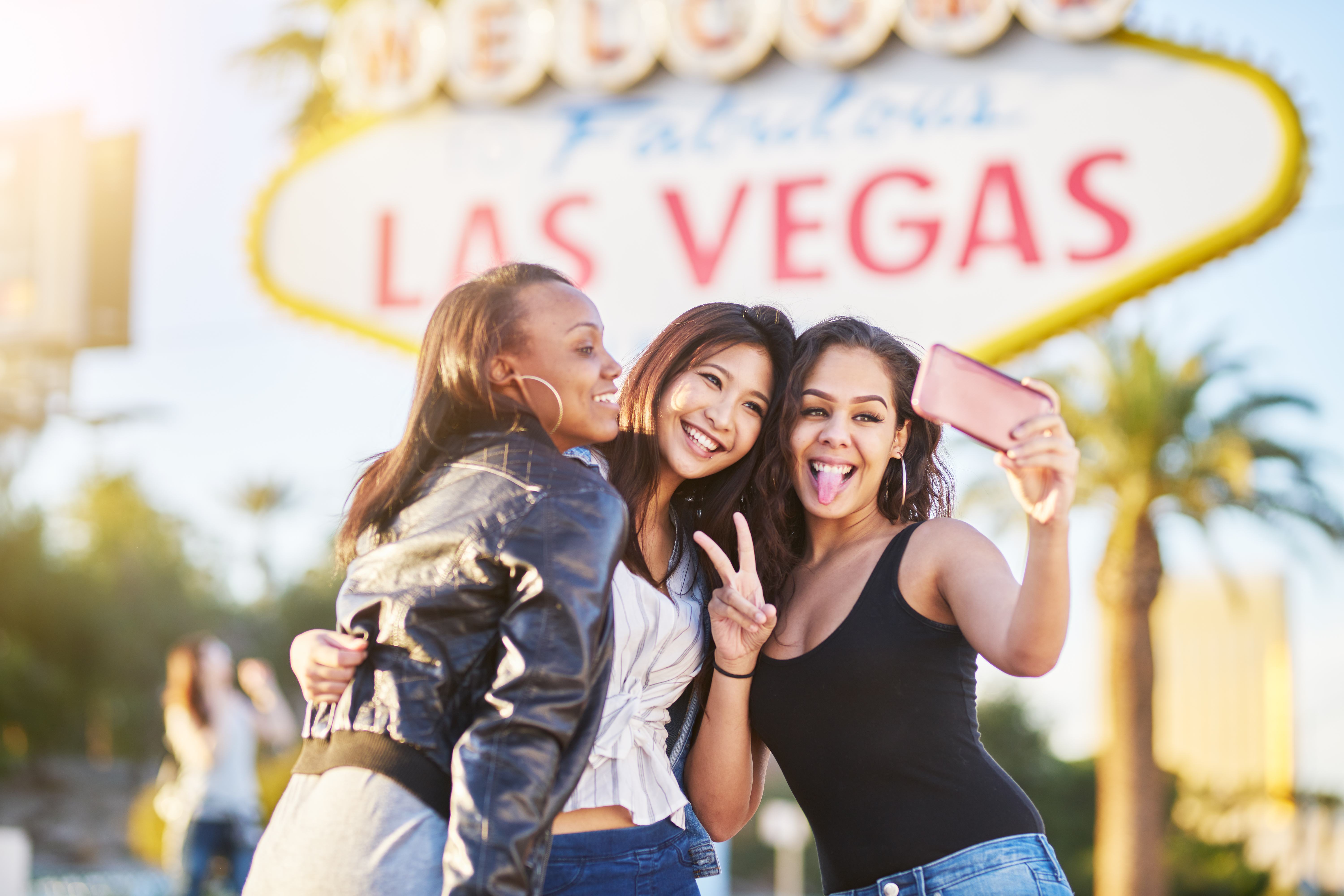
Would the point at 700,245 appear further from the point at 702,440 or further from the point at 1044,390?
the point at 1044,390

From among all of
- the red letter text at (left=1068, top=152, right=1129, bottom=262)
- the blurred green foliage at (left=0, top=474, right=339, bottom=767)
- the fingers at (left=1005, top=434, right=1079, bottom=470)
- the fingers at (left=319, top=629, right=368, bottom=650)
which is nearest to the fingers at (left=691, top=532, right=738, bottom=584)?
the fingers at (left=1005, top=434, right=1079, bottom=470)

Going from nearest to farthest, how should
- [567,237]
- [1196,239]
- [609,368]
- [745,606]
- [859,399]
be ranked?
[609,368] < [745,606] < [859,399] < [1196,239] < [567,237]

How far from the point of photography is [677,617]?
8.83ft

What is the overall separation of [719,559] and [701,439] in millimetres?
344

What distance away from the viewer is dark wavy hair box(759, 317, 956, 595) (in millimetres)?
2945

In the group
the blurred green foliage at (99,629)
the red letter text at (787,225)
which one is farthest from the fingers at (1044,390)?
the blurred green foliage at (99,629)

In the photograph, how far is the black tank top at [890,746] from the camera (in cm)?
248

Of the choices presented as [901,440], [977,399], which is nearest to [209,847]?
[901,440]

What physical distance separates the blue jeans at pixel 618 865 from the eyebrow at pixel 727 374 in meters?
1.03

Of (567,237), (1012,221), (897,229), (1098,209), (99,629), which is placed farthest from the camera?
(99,629)

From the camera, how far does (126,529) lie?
31.2 m

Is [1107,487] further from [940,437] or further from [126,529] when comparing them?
[126,529]

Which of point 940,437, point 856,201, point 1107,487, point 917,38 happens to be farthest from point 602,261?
point 1107,487

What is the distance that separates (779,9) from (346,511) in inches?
279
